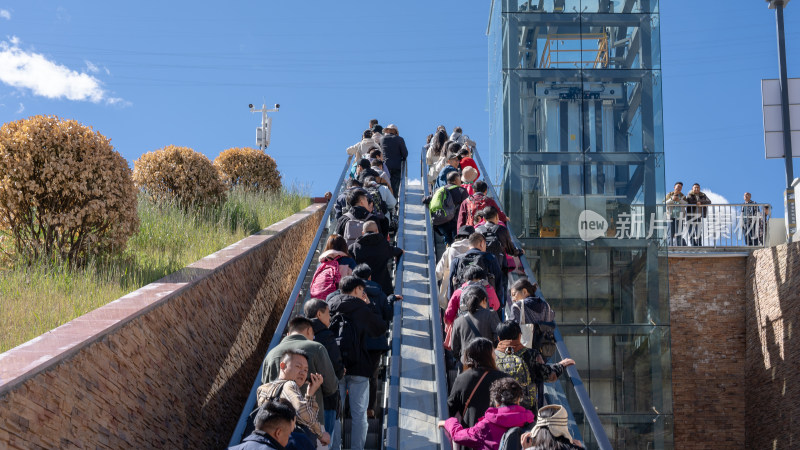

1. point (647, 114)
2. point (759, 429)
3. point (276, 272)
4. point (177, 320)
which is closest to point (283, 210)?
point (276, 272)

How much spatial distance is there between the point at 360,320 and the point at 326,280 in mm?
1305

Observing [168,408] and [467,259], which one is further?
[467,259]

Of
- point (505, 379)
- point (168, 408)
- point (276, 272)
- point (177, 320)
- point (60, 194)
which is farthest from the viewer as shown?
point (276, 272)

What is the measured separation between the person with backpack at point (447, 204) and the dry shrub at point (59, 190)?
476 cm

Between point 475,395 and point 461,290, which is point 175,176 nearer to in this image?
point 461,290

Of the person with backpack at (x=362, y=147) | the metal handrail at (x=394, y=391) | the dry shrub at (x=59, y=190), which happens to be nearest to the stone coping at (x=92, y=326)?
the dry shrub at (x=59, y=190)

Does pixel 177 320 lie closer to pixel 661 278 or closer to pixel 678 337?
pixel 661 278

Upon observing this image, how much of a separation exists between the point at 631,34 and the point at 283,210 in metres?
8.50

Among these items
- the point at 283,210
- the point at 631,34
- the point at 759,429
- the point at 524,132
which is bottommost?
the point at 759,429

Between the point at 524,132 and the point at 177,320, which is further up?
the point at 524,132

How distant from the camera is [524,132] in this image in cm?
1919

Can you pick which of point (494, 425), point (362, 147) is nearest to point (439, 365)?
point (494, 425)

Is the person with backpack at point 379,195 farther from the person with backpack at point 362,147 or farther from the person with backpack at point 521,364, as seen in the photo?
the person with backpack at point 521,364

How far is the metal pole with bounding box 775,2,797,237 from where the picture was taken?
1938cm
